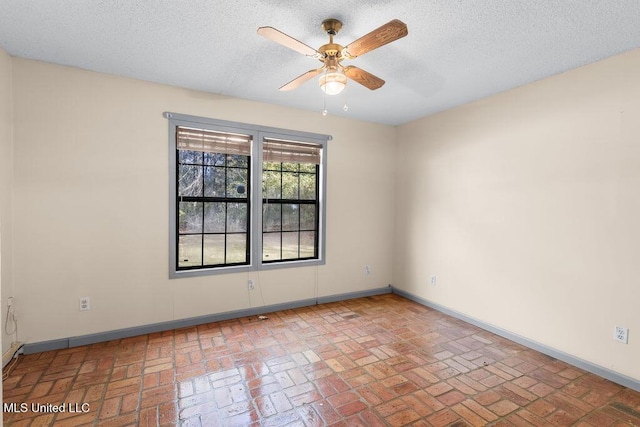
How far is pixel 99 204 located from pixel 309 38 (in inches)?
93.8

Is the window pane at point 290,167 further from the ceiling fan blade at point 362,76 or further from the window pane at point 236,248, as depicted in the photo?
the ceiling fan blade at point 362,76

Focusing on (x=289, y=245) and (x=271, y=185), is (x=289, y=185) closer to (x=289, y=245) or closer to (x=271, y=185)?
(x=271, y=185)

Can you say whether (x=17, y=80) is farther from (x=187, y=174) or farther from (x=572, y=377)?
(x=572, y=377)

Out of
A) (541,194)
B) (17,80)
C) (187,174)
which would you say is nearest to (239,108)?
(187,174)

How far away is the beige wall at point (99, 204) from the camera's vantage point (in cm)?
273

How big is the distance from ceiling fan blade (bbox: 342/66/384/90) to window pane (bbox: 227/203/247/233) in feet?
6.58

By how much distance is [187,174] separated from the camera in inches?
135

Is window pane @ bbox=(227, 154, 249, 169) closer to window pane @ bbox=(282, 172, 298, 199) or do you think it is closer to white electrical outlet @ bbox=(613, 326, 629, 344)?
window pane @ bbox=(282, 172, 298, 199)

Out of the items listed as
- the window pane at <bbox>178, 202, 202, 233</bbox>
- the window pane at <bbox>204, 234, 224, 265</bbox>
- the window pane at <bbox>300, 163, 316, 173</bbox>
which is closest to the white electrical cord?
the window pane at <bbox>178, 202, 202, 233</bbox>

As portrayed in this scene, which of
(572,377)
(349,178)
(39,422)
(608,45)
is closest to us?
(39,422)

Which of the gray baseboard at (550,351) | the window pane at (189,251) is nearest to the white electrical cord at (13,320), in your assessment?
the window pane at (189,251)

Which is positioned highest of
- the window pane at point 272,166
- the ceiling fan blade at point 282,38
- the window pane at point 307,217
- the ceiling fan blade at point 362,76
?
the ceiling fan blade at point 282,38

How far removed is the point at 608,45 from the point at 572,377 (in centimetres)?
253

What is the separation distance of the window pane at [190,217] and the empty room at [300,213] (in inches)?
0.6
